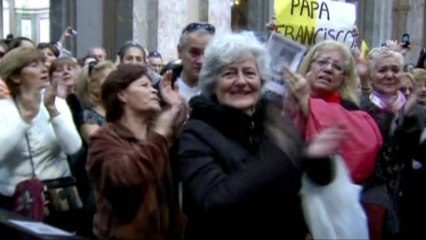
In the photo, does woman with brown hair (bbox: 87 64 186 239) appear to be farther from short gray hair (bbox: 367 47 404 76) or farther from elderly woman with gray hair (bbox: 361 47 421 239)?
short gray hair (bbox: 367 47 404 76)

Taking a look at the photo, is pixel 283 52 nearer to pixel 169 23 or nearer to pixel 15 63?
pixel 15 63

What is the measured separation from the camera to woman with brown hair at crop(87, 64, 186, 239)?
384cm

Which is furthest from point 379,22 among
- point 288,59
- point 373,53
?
point 288,59

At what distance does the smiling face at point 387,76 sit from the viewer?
20.4ft

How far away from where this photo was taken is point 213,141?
3711 mm

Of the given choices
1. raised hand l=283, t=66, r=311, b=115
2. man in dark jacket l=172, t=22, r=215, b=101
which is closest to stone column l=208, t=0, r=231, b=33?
man in dark jacket l=172, t=22, r=215, b=101

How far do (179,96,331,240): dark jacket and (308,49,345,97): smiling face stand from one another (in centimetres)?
129

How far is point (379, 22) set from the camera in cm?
2053

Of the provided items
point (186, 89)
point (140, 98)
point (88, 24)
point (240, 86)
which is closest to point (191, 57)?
point (186, 89)

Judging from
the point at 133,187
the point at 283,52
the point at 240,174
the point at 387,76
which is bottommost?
the point at 133,187

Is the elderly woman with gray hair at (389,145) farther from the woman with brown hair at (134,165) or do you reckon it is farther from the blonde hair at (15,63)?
the blonde hair at (15,63)

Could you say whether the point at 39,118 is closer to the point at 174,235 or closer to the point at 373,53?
the point at 174,235

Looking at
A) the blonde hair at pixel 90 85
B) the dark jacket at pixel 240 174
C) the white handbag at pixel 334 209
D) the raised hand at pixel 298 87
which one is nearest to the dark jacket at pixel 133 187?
the dark jacket at pixel 240 174

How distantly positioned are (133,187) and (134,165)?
10 centimetres
